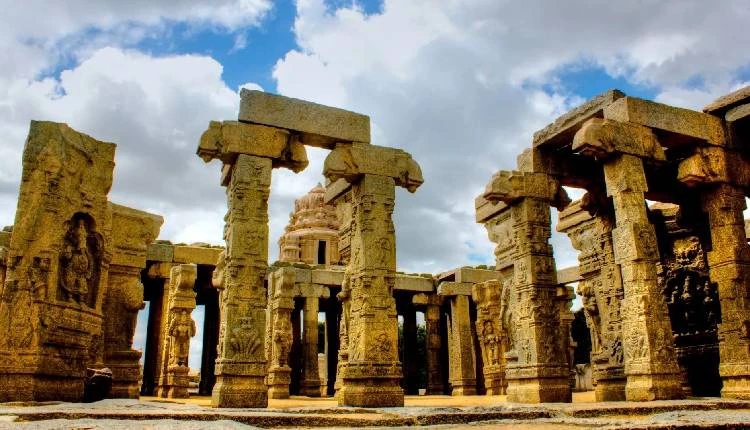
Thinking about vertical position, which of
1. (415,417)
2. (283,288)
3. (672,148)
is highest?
(672,148)

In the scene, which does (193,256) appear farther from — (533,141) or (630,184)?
(630,184)

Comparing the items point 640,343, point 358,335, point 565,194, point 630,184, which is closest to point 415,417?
point 358,335

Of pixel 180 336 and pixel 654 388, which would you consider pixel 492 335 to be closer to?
pixel 180 336

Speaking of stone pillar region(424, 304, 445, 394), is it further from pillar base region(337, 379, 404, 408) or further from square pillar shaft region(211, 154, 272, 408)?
square pillar shaft region(211, 154, 272, 408)

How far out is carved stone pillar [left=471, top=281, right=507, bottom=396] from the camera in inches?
725

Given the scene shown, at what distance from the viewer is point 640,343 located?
9.24 metres

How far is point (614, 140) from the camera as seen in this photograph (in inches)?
382

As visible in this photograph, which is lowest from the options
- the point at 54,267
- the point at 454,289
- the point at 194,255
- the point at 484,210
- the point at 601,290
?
the point at 54,267

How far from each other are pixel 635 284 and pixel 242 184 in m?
6.25

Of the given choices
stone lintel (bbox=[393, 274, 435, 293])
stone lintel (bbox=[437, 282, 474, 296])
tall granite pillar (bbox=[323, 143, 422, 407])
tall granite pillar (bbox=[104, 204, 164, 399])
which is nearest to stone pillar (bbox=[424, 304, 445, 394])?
stone lintel (bbox=[393, 274, 435, 293])

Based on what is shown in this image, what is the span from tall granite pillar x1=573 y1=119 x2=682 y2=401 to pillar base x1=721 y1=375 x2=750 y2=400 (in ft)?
4.34

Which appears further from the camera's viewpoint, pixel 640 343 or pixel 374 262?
pixel 374 262

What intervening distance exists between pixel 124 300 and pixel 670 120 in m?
10.7

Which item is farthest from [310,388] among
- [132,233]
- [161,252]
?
[132,233]
